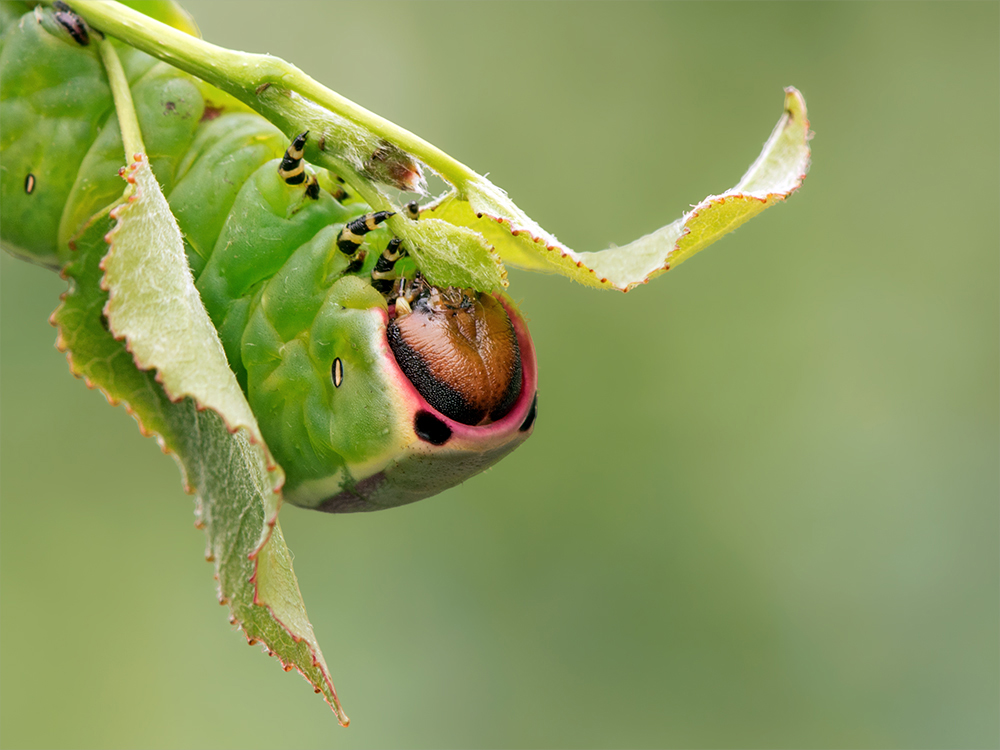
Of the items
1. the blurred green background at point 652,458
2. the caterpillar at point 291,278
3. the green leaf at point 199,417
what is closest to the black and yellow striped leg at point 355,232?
the caterpillar at point 291,278

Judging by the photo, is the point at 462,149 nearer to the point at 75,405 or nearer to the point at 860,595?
the point at 75,405

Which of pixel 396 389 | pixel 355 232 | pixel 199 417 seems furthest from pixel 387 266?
pixel 199 417

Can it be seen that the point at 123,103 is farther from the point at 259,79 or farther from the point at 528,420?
the point at 528,420

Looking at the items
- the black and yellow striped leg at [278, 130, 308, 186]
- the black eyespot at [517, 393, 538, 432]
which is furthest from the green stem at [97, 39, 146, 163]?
the black eyespot at [517, 393, 538, 432]

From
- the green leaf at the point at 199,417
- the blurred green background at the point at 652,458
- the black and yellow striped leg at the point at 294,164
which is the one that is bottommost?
the green leaf at the point at 199,417

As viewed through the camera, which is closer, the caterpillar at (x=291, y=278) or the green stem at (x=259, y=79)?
the green stem at (x=259, y=79)

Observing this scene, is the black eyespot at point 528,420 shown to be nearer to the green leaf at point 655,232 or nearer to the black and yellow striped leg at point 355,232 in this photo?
the green leaf at point 655,232

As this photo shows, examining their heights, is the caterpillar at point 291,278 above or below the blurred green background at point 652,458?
below

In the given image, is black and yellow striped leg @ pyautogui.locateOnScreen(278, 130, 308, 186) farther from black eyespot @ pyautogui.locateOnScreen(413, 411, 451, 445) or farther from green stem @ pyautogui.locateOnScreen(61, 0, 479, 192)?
black eyespot @ pyautogui.locateOnScreen(413, 411, 451, 445)

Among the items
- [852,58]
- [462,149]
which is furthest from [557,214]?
[852,58]
